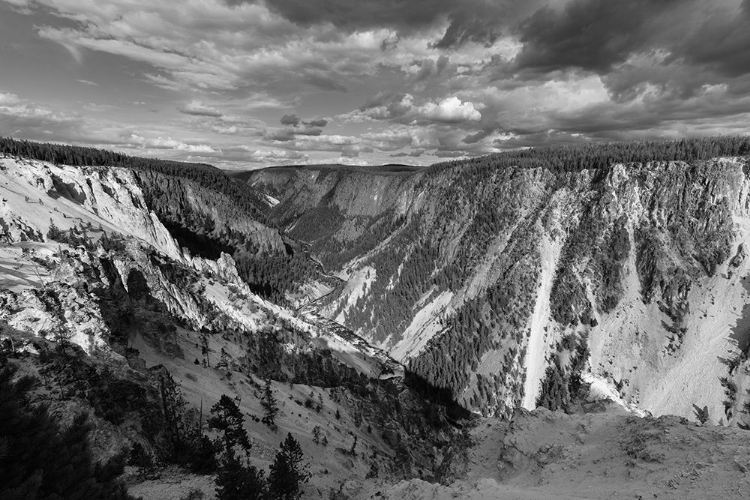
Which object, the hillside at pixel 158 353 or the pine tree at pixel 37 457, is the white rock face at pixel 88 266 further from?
→ the pine tree at pixel 37 457

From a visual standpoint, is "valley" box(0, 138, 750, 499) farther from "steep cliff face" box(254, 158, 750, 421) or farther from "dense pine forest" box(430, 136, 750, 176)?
"dense pine forest" box(430, 136, 750, 176)

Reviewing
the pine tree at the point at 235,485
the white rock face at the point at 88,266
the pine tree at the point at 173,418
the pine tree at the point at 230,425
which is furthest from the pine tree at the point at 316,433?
the pine tree at the point at 235,485

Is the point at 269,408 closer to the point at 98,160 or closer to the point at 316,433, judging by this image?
the point at 316,433

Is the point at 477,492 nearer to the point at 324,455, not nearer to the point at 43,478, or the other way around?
the point at 43,478

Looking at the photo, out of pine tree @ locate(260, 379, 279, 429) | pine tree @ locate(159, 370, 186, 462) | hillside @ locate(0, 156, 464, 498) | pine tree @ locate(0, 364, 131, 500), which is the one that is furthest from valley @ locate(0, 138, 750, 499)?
pine tree @ locate(0, 364, 131, 500)

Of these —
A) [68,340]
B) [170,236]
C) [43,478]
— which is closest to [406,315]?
[170,236]
